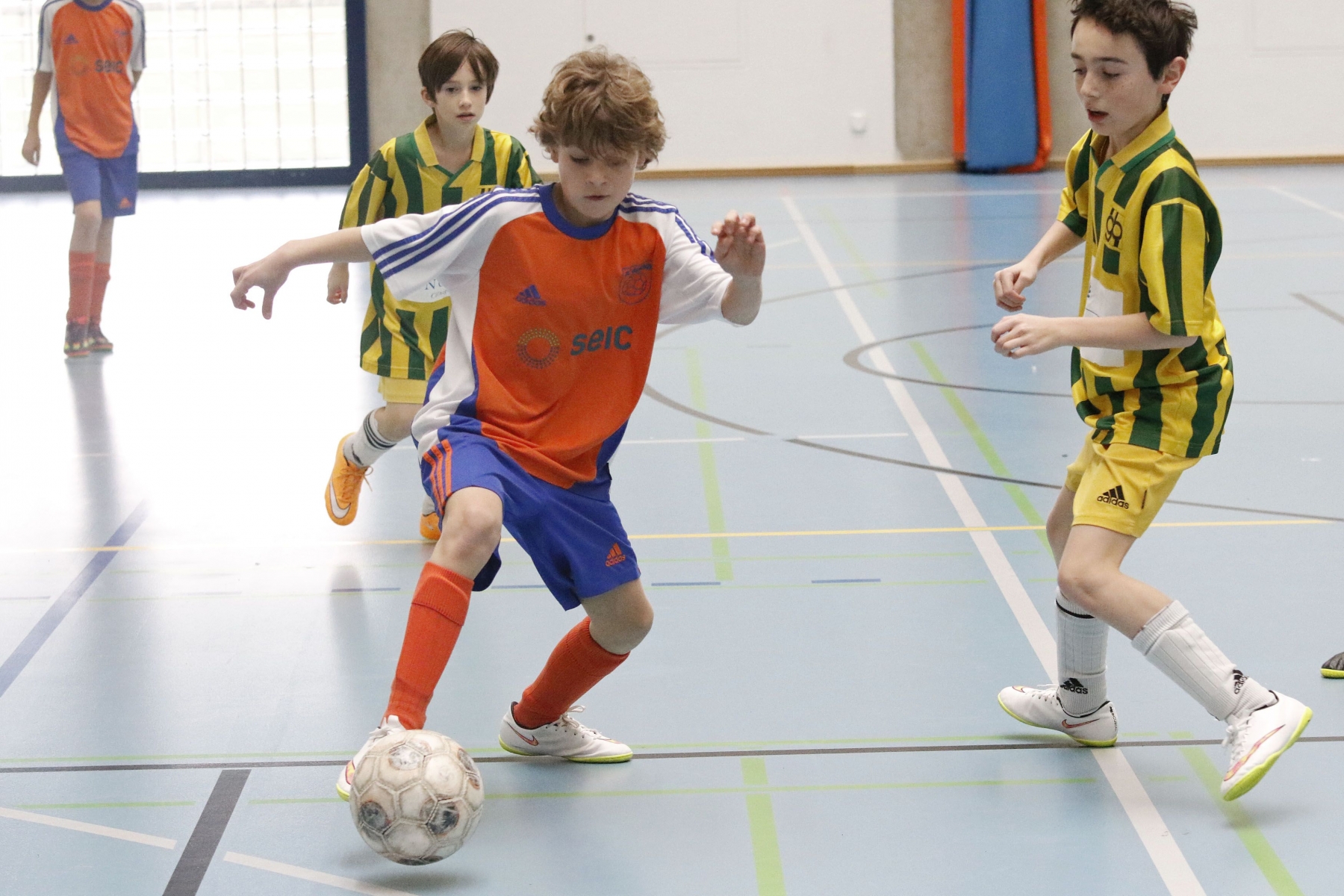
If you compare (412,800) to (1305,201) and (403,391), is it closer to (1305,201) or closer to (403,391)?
(403,391)

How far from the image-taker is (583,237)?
2.77m

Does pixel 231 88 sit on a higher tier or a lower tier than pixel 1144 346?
higher

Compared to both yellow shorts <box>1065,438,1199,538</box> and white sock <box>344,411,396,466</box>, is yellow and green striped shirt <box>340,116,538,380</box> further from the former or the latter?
yellow shorts <box>1065,438,1199,538</box>

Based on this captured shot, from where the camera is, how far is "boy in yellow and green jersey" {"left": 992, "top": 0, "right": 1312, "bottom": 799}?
2.66m

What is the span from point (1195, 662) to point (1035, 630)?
91 cm

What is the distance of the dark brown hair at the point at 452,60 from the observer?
13.9 feet

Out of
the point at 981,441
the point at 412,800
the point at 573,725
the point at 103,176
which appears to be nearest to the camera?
the point at 412,800

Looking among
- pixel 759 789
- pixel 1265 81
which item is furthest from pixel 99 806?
pixel 1265 81

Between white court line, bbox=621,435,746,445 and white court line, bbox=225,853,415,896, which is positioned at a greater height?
white court line, bbox=621,435,746,445

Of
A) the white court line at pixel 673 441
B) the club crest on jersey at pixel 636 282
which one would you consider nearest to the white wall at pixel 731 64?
the white court line at pixel 673 441

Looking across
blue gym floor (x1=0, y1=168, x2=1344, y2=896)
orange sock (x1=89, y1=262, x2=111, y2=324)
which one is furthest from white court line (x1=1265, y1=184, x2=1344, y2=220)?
orange sock (x1=89, y1=262, x2=111, y2=324)

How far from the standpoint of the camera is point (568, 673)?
2969 millimetres

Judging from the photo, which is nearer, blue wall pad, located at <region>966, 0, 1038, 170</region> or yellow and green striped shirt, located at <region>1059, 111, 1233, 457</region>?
yellow and green striped shirt, located at <region>1059, 111, 1233, 457</region>

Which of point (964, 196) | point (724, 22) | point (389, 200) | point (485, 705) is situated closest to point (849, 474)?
point (389, 200)
